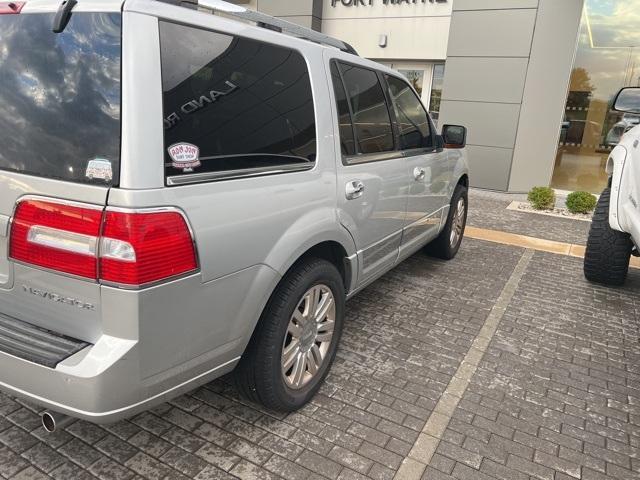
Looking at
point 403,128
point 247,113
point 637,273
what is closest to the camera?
point 247,113

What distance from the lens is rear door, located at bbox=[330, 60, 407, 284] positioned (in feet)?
9.62

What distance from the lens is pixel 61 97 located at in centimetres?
185

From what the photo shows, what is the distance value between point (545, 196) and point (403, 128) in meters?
5.67

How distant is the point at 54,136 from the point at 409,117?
2803 mm

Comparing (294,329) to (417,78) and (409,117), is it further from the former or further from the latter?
(417,78)

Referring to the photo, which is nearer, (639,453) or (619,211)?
(639,453)

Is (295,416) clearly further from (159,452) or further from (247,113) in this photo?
(247,113)

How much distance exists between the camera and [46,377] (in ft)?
5.96

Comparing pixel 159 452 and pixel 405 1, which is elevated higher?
pixel 405 1

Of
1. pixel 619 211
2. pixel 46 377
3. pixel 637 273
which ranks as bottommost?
pixel 637 273

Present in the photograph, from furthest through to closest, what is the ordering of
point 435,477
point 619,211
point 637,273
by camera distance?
1. point 637,273
2. point 619,211
3. point 435,477

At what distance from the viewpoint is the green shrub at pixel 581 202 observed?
8.25 meters

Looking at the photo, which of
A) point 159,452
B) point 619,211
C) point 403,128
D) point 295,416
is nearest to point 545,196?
point 619,211

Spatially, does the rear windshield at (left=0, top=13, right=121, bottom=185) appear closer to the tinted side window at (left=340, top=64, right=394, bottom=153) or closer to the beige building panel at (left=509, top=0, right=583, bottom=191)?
the tinted side window at (left=340, top=64, right=394, bottom=153)
